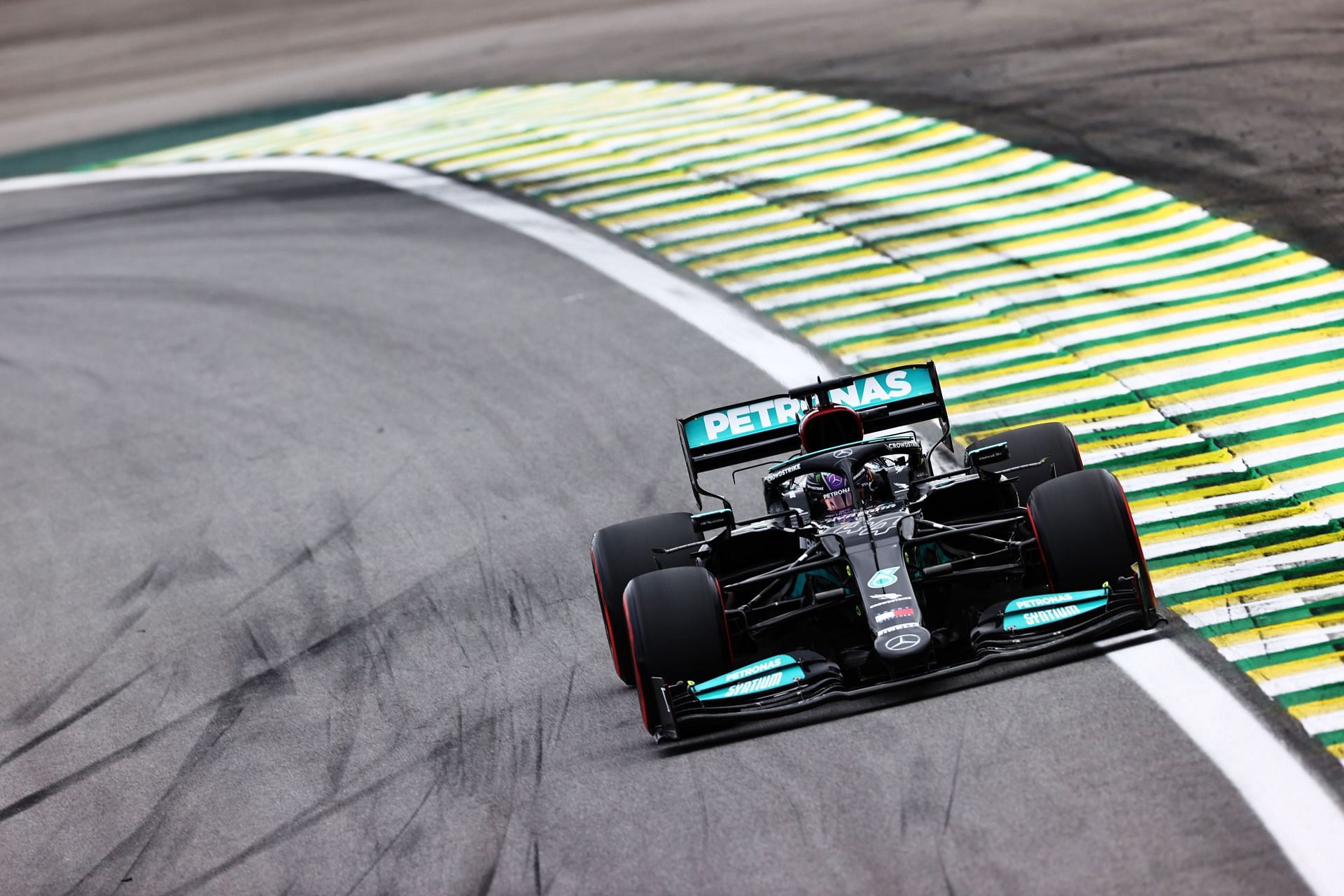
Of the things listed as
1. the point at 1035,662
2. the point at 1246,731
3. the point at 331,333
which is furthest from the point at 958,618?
the point at 331,333

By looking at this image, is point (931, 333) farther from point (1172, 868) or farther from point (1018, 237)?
point (1172, 868)

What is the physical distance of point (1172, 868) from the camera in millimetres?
6059

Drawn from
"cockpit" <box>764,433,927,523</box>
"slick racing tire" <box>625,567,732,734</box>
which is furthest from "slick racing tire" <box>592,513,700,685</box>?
"slick racing tire" <box>625,567,732,734</box>

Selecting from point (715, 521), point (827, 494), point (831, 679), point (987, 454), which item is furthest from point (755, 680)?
point (987, 454)

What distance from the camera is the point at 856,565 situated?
7789mm

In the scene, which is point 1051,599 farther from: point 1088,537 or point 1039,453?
point 1039,453

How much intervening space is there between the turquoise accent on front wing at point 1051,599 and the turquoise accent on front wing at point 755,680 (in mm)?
1037

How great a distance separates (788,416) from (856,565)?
4.68ft

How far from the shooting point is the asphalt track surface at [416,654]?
6.77 meters

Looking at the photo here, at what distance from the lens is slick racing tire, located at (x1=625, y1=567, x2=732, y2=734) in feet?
25.1

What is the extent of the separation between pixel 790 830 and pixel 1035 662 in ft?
5.21

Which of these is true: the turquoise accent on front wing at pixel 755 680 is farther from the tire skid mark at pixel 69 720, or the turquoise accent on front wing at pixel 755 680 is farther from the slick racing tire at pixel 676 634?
the tire skid mark at pixel 69 720

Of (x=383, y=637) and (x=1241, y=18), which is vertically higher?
(x=1241, y=18)

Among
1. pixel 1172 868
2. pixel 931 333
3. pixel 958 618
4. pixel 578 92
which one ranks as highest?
pixel 578 92
